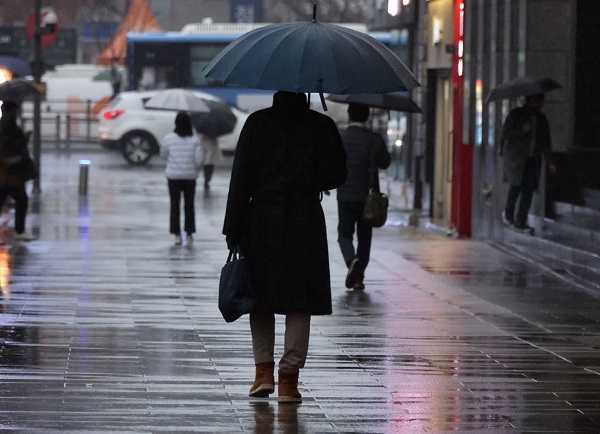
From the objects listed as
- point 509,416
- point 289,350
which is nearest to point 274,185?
point 289,350

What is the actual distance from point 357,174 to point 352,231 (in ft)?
1.75

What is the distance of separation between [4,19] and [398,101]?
5235 cm

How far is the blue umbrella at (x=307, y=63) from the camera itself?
7629 mm

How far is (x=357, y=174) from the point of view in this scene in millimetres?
13227

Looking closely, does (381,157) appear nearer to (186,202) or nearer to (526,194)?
(526,194)

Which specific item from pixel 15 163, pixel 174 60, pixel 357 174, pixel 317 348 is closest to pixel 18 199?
pixel 15 163

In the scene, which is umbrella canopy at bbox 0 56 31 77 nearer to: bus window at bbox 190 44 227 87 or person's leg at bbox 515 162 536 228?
bus window at bbox 190 44 227 87

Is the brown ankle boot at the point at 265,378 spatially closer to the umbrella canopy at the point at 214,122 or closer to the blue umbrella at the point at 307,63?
the blue umbrella at the point at 307,63

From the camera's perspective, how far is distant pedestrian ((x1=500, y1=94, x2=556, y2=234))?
1667cm

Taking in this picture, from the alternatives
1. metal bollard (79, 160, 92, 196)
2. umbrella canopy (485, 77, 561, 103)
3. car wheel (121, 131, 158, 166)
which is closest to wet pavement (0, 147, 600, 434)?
umbrella canopy (485, 77, 561, 103)

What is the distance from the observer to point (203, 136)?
30.8m

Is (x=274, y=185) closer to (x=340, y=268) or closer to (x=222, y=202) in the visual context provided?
(x=340, y=268)

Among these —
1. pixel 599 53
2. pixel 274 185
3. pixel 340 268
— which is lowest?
pixel 340 268

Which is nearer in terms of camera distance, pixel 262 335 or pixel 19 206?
pixel 262 335
